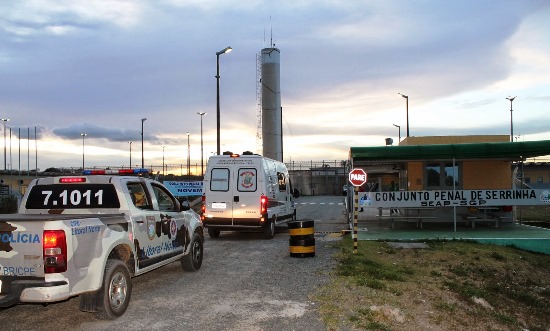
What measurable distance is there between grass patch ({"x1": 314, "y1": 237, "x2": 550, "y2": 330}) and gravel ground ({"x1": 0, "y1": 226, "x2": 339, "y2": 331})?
1.49 feet

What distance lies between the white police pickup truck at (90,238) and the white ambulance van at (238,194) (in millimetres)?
5583

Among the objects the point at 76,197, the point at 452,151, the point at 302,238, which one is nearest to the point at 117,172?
the point at 76,197

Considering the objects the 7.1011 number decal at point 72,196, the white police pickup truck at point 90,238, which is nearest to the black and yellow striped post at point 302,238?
the white police pickup truck at point 90,238

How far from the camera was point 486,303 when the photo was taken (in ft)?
29.8

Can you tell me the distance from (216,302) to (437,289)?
438 cm

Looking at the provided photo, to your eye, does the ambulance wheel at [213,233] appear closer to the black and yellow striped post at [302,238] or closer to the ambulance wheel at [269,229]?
the ambulance wheel at [269,229]

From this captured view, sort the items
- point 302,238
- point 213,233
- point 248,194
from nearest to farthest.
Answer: point 302,238 → point 248,194 → point 213,233

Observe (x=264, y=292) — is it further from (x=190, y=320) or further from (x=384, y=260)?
(x=384, y=260)

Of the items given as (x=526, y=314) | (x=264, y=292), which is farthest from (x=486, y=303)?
(x=264, y=292)

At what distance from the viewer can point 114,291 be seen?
6.80 metres

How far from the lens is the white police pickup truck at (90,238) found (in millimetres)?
5730

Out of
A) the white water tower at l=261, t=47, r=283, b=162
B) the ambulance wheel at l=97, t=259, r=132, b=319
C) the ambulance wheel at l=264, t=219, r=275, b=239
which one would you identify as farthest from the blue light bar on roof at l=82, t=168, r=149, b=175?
the white water tower at l=261, t=47, r=283, b=162

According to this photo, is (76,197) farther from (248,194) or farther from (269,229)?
(269,229)

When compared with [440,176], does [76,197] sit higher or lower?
lower
